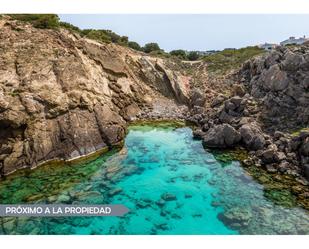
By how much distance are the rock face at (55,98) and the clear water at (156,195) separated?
1853mm

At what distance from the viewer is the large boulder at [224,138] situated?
26250mm

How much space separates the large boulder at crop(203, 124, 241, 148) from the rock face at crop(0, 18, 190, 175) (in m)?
7.91

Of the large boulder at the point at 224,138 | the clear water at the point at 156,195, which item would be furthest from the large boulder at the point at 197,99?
the clear water at the point at 156,195

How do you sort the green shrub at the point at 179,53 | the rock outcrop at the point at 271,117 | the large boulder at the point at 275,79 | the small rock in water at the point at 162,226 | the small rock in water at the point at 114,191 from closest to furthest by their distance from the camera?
the small rock in water at the point at 162,226 < the small rock in water at the point at 114,191 < the rock outcrop at the point at 271,117 < the large boulder at the point at 275,79 < the green shrub at the point at 179,53

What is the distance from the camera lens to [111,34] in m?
56.6

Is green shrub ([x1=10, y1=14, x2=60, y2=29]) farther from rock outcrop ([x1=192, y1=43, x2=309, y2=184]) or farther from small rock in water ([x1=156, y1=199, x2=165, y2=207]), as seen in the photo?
small rock in water ([x1=156, y1=199, x2=165, y2=207])

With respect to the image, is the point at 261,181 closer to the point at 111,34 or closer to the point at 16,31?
the point at 16,31

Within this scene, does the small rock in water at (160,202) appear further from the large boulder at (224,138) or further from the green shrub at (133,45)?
the green shrub at (133,45)

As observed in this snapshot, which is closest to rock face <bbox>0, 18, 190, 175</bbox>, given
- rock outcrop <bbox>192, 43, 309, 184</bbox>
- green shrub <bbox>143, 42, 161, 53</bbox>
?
rock outcrop <bbox>192, 43, 309, 184</bbox>

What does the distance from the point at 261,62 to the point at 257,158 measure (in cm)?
1649

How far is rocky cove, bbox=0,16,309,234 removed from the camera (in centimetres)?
1941

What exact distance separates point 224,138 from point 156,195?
965cm

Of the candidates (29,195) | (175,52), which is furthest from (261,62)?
(175,52)

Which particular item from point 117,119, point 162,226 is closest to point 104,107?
point 117,119
